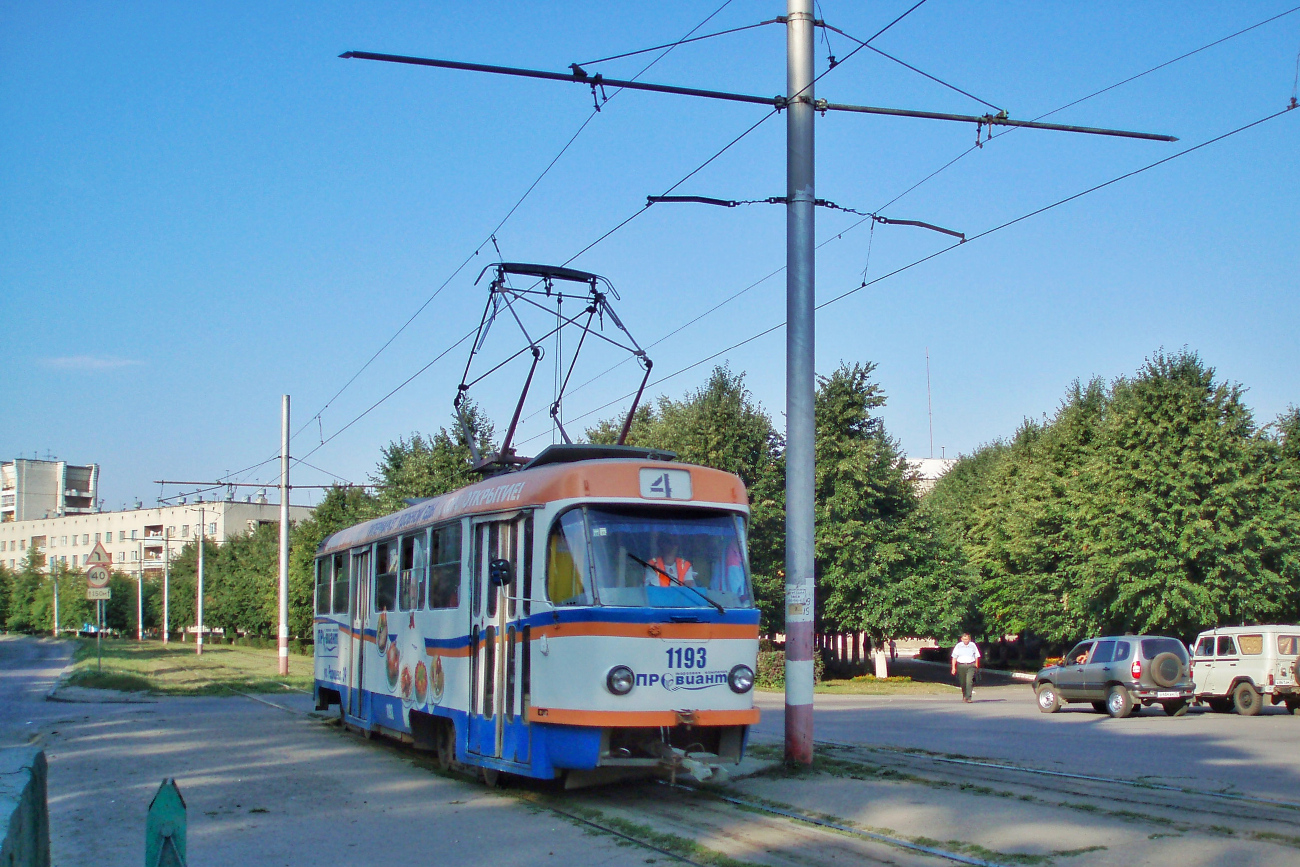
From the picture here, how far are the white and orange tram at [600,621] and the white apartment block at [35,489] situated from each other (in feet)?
533

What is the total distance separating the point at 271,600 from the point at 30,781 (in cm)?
7207

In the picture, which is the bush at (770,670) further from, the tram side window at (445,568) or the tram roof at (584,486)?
the tram roof at (584,486)

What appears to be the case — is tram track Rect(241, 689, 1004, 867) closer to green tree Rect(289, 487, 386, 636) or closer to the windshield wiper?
the windshield wiper

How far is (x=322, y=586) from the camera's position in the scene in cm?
2138

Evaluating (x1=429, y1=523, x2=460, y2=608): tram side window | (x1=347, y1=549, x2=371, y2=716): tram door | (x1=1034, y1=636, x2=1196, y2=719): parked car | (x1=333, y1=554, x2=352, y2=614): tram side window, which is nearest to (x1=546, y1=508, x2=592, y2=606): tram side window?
(x1=429, y1=523, x2=460, y2=608): tram side window

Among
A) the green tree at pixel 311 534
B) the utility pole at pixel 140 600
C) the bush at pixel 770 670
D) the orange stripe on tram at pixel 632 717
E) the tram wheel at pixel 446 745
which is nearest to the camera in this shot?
the orange stripe on tram at pixel 632 717

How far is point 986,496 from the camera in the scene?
190ft

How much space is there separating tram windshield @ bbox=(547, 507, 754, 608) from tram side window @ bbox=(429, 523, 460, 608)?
248 cm

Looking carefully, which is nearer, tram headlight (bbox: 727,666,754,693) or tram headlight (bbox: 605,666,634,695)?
tram headlight (bbox: 605,666,634,695)

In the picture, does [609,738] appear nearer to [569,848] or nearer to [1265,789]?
[569,848]

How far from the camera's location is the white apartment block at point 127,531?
12850 cm

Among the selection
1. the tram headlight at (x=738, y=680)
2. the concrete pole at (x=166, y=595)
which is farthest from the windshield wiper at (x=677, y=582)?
the concrete pole at (x=166, y=595)

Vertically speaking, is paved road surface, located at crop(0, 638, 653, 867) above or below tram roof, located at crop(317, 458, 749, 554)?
below

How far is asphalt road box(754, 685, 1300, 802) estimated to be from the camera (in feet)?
42.7
